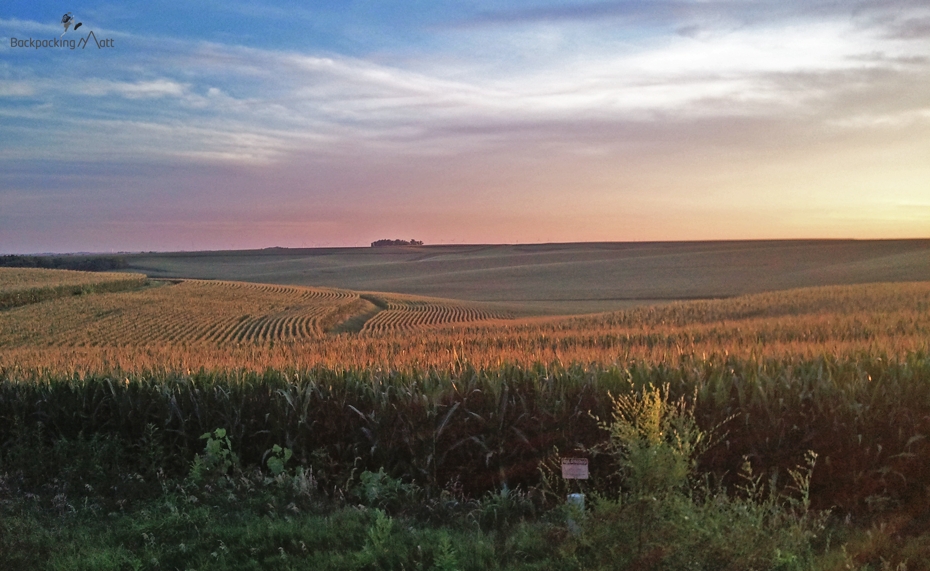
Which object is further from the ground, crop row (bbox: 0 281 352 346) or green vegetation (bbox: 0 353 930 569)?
green vegetation (bbox: 0 353 930 569)

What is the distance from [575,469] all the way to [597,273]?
3814 inches

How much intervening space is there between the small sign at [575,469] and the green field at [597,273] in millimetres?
53275

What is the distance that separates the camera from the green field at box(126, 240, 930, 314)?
74125 millimetres

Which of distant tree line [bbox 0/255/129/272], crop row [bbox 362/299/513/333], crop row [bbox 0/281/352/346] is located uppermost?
distant tree line [bbox 0/255/129/272]

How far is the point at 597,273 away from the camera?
101 m

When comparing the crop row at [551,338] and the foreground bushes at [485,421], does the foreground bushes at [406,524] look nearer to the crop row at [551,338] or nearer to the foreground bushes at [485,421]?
the foreground bushes at [485,421]

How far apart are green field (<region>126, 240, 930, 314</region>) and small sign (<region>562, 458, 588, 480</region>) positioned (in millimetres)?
53275

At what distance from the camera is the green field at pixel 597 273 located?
243 ft

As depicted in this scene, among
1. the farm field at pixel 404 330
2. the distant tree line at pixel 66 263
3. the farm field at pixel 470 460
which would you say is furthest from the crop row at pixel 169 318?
the distant tree line at pixel 66 263

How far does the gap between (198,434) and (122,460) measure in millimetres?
926

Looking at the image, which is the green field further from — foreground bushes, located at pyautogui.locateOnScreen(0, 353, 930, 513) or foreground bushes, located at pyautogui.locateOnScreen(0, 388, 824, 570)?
foreground bushes, located at pyautogui.locateOnScreen(0, 388, 824, 570)

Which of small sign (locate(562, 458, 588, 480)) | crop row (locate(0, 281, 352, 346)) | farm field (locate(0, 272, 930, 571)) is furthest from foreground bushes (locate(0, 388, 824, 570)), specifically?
crop row (locate(0, 281, 352, 346))

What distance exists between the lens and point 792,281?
78438mm

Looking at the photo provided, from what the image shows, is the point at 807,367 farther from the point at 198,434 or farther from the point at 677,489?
the point at 198,434
